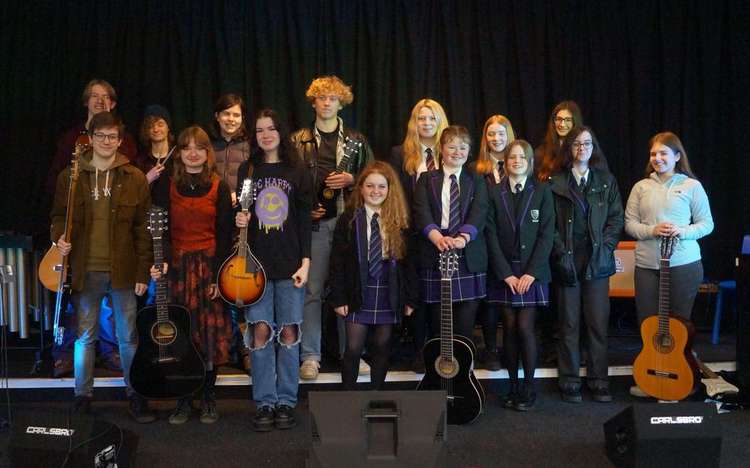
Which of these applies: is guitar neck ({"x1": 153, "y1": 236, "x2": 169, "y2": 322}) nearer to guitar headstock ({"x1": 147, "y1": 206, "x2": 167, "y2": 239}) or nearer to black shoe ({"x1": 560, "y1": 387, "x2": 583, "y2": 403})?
guitar headstock ({"x1": 147, "y1": 206, "x2": 167, "y2": 239})

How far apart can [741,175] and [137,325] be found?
4809 millimetres

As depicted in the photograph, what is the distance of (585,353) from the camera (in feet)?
15.6

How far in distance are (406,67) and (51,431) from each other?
12.3ft

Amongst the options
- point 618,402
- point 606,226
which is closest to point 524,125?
point 606,226

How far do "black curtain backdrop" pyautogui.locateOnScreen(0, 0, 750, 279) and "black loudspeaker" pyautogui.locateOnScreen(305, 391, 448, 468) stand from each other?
9.54ft

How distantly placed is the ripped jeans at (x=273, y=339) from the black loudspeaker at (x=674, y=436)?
5.76 feet

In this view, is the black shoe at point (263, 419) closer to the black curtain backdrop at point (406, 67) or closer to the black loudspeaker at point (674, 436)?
the black loudspeaker at point (674, 436)

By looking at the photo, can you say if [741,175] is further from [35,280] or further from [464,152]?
[35,280]

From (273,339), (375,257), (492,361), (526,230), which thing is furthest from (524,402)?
(273,339)

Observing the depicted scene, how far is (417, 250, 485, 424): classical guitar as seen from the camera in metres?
4.07

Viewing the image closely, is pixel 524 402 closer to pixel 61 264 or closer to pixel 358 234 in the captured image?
pixel 358 234

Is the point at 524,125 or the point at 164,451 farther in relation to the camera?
the point at 524,125

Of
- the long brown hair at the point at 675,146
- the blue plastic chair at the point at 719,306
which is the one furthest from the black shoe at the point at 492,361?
the blue plastic chair at the point at 719,306

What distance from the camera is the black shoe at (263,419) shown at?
158 inches
